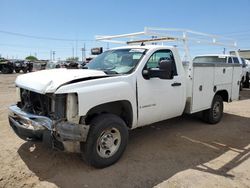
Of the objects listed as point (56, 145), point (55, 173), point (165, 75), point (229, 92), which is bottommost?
point (55, 173)

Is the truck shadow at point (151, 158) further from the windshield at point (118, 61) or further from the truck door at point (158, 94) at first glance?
the windshield at point (118, 61)

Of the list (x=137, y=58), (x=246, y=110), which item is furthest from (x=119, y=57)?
(x=246, y=110)

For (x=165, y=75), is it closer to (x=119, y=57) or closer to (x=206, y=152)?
(x=119, y=57)

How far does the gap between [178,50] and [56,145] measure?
316 centimetres

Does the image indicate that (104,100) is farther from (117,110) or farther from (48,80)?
(48,80)

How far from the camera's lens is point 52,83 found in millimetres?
3518

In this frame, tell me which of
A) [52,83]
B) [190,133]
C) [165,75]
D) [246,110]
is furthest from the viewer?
[246,110]

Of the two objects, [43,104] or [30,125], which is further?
[43,104]

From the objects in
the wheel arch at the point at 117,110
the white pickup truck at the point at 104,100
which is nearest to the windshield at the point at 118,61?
the white pickup truck at the point at 104,100

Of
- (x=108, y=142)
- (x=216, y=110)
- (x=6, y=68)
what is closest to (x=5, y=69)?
(x=6, y=68)

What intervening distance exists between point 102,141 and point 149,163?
0.90 meters

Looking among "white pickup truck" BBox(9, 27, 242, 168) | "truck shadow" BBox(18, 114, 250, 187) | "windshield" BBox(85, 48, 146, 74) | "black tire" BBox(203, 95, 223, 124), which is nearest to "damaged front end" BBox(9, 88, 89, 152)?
"white pickup truck" BBox(9, 27, 242, 168)

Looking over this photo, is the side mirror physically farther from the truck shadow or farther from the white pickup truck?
the truck shadow

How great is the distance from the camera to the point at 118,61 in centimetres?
483
